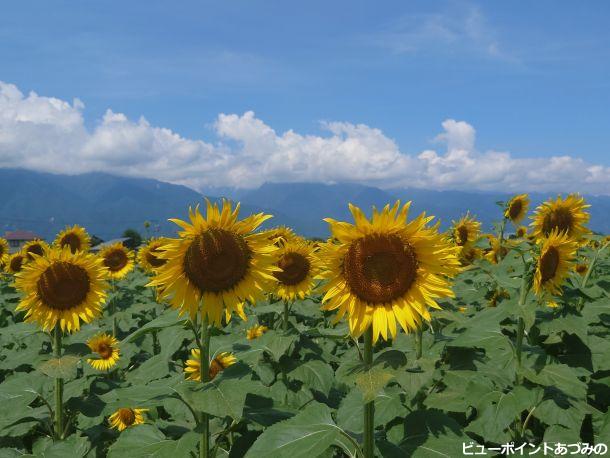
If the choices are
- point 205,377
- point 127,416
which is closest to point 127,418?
point 127,416

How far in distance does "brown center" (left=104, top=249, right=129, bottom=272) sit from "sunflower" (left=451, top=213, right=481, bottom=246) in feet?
23.5

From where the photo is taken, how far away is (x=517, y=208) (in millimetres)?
9797

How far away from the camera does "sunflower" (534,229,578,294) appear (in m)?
4.82

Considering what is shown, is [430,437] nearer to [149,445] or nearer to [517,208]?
[149,445]

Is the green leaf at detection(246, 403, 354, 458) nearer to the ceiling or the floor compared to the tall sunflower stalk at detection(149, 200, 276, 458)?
nearer to the floor

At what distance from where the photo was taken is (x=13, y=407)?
14.3 ft

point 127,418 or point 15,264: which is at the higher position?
point 15,264

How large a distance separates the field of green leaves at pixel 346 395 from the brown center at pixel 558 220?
1.10 m

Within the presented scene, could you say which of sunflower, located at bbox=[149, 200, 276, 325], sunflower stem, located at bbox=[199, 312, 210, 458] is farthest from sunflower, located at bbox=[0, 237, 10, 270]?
sunflower stem, located at bbox=[199, 312, 210, 458]

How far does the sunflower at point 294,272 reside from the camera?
21.1 feet

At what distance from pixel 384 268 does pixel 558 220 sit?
4.96 m

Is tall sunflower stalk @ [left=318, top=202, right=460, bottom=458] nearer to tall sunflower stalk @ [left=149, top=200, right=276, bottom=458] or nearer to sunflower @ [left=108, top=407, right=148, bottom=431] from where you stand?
tall sunflower stalk @ [left=149, top=200, right=276, bottom=458]

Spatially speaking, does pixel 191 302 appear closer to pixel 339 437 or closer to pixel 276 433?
pixel 276 433

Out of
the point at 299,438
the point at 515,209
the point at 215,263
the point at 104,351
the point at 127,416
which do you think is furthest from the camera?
the point at 515,209
